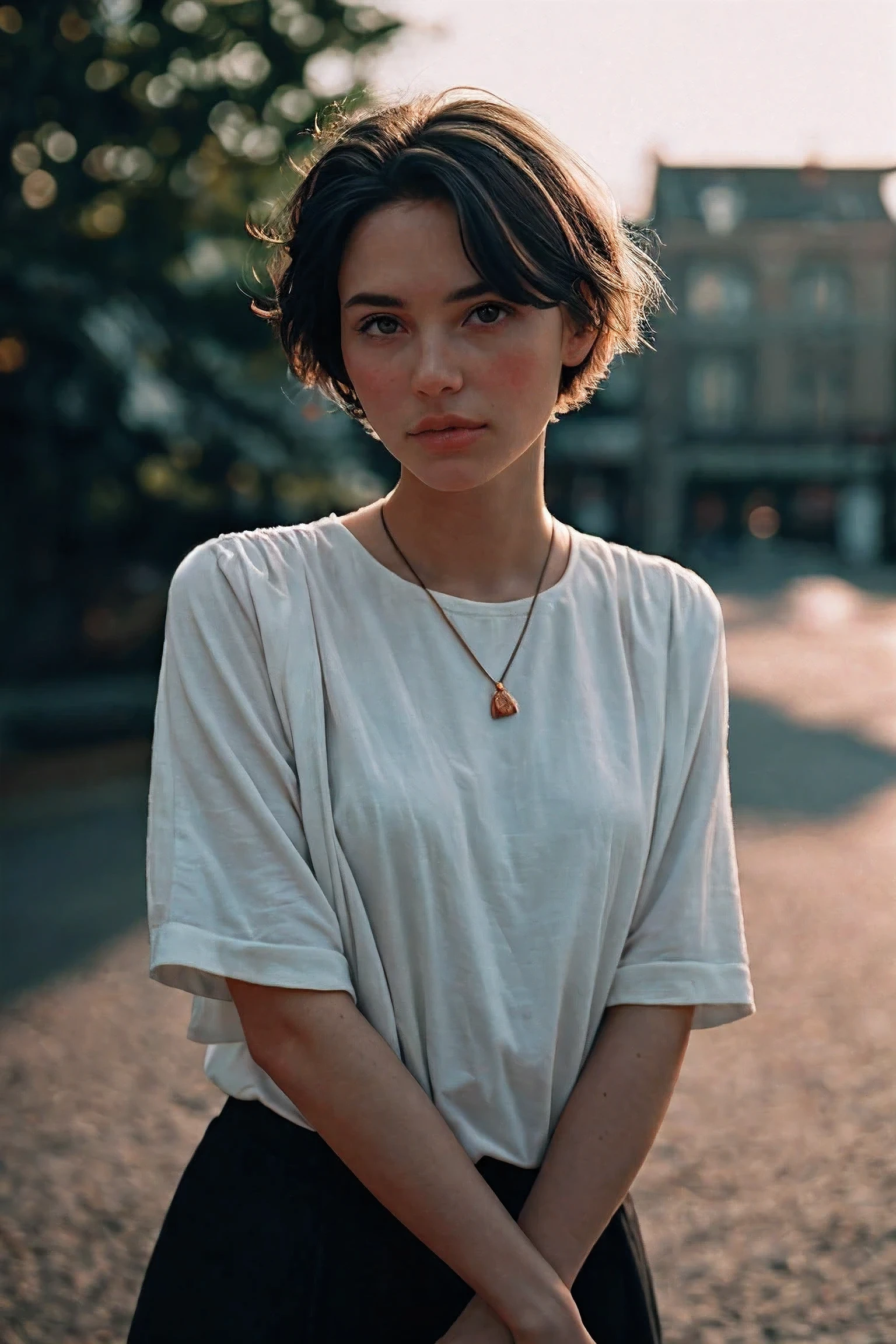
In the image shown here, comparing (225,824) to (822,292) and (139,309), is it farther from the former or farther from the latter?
(822,292)

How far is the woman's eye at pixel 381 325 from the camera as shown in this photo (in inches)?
58.1

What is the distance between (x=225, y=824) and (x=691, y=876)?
0.47 meters

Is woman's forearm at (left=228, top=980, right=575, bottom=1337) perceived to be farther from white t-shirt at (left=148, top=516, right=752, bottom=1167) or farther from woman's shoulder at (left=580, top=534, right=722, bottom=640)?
woman's shoulder at (left=580, top=534, right=722, bottom=640)

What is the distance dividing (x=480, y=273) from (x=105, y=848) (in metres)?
6.14

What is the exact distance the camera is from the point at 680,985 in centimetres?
148

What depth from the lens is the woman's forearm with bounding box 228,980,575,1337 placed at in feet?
4.47

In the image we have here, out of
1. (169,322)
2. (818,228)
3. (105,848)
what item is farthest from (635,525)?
(105,848)

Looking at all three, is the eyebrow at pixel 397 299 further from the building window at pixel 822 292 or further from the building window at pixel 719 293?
the building window at pixel 822 292

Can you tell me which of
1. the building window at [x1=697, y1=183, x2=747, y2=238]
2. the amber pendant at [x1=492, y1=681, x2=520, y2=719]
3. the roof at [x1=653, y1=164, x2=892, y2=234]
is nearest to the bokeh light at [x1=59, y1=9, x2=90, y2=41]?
the amber pendant at [x1=492, y1=681, x2=520, y2=719]

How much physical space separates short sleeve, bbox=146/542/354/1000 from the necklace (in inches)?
8.2

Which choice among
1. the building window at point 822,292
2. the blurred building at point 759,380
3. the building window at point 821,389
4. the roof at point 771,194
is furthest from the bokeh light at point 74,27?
the building window at point 821,389

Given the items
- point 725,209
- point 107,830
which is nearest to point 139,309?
point 107,830

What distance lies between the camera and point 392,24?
10.9 m

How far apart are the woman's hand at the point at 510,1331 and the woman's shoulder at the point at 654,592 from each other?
680 millimetres
